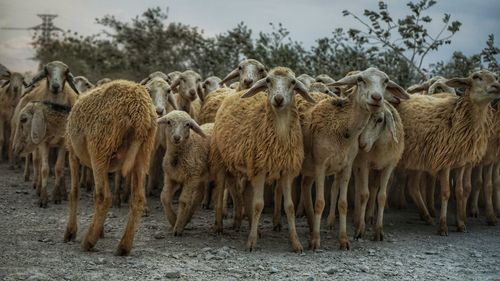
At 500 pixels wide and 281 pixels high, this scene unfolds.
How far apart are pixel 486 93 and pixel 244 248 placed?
433cm

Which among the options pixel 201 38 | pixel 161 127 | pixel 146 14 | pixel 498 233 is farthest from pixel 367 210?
pixel 146 14

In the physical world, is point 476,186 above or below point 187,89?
below

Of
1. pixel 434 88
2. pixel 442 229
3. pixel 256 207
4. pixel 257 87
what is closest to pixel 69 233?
pixel 256 207

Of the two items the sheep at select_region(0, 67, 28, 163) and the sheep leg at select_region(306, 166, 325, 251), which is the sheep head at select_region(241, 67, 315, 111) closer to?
the sheep leg at select_region(306, 166, 325, 251)

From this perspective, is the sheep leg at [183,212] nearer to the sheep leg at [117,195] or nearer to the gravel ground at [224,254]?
the gravel ground at [224,254]

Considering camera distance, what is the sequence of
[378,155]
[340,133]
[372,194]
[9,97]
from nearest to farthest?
[340,133]
[378,155]
[372,194]
[9,97]

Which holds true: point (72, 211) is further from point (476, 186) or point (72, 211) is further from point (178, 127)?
point (476, 186)

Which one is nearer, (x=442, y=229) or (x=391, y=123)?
(x=391, y=123)

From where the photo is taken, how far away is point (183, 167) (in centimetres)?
888

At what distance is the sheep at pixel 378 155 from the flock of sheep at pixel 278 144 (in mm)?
16

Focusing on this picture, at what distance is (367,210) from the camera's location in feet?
33.3

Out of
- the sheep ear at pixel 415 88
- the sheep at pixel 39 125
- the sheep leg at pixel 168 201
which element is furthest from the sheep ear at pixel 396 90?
the sheep at pixel 39 125

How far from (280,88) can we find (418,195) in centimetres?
383

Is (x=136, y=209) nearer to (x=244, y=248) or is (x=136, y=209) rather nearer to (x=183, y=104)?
(x=244, y=248)
